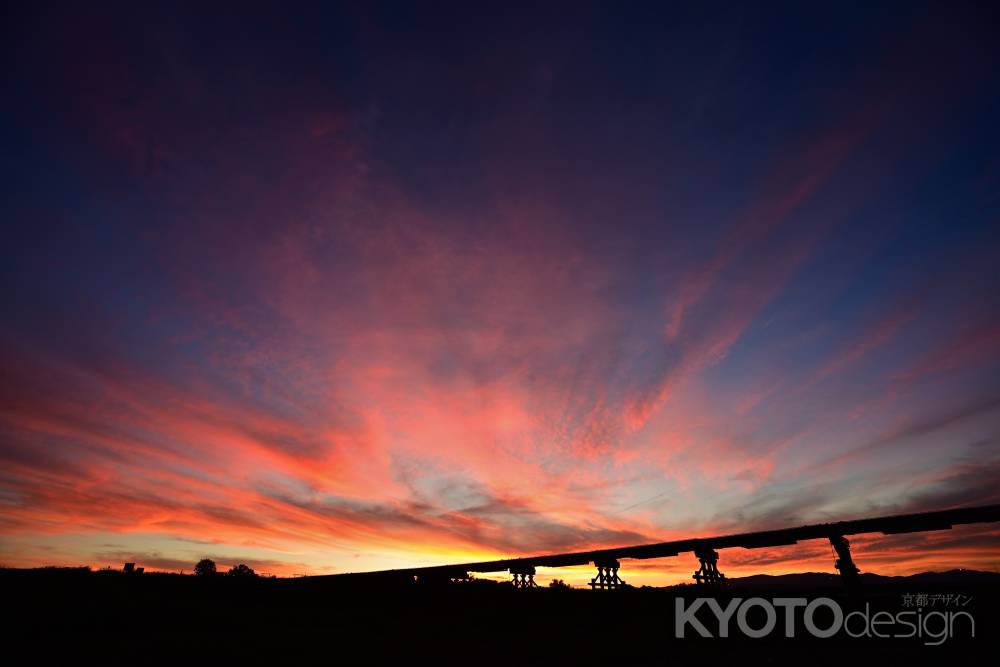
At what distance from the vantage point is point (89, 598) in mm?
15633

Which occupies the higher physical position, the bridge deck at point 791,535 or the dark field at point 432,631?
the bridge deck at point 791,535

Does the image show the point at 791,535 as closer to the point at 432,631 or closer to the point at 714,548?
the point at 714,548

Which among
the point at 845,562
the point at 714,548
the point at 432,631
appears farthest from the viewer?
the point at 714,548

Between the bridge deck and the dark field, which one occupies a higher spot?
the bridge deck

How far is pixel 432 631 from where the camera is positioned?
1359cm

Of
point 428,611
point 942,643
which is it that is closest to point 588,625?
point 428,611

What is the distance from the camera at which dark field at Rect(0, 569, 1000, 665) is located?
10.4 meters

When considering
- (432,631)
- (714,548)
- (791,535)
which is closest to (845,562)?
(791,535)

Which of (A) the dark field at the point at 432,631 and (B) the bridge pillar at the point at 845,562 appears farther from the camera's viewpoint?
(B) the bridge pillar at the point at 845,562

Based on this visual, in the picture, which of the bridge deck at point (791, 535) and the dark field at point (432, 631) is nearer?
the dark field at point (432, 631)

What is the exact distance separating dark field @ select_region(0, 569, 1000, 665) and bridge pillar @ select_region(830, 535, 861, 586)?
988mm

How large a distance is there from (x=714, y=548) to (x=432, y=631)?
14826mm

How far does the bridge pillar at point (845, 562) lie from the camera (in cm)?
1614

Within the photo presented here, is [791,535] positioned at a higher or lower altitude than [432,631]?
higher
